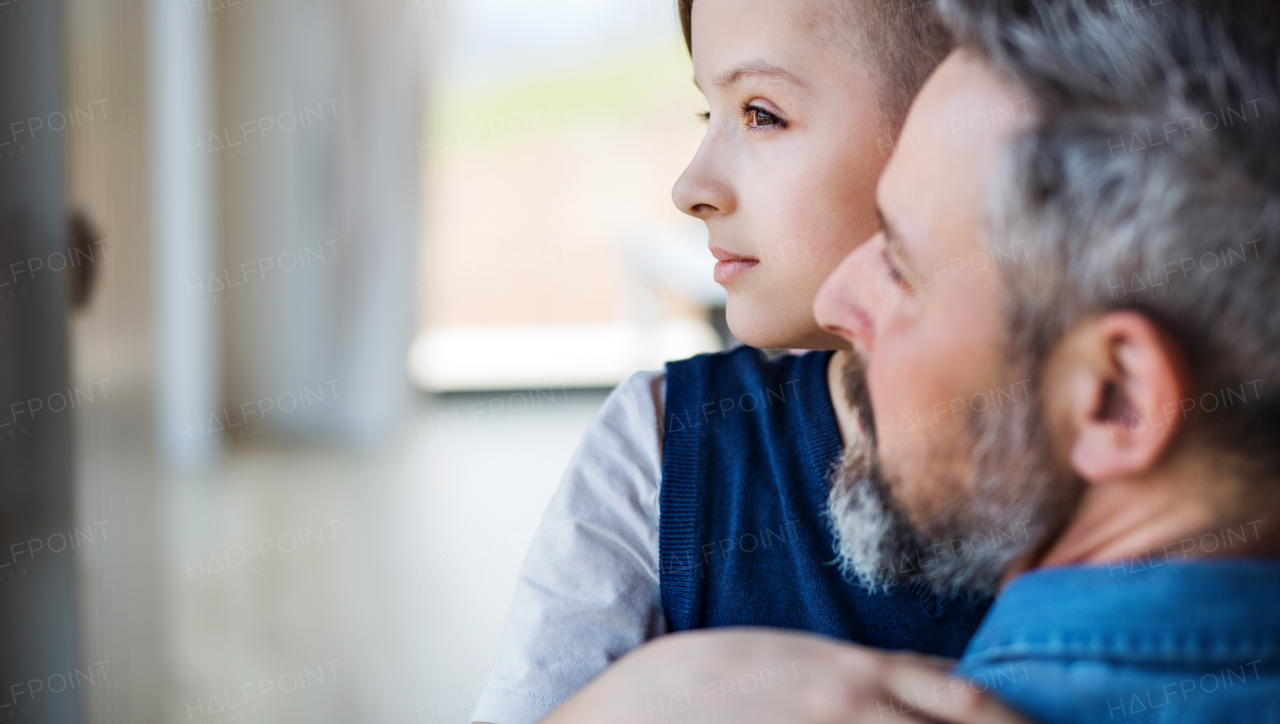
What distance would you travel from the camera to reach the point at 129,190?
1257 millimetres

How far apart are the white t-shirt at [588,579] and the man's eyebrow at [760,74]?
0.75ft

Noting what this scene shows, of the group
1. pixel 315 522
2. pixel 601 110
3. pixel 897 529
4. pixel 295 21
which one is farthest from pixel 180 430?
pixel 897 529

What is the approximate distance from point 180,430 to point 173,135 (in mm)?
861

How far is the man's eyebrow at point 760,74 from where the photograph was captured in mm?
539

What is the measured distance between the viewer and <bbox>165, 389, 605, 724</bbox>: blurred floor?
1649 millimetres

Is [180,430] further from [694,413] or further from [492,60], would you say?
[694,413]

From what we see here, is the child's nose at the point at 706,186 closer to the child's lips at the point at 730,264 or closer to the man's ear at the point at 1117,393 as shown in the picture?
the child's lips at the point at 730,264

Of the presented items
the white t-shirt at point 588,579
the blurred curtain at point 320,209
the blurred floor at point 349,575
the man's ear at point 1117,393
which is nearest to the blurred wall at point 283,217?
the blurred curtain at point 320,209

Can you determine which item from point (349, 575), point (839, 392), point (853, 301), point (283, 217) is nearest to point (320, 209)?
point (283, 217)

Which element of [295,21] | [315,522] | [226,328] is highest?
[295,21]

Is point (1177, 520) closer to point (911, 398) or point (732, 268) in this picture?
point (911, 398)

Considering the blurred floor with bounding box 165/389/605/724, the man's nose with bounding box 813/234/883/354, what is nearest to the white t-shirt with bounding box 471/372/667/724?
the man's nose with bounding box 813/234/883/354

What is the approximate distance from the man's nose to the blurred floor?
1364mm

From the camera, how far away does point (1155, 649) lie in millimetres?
371
